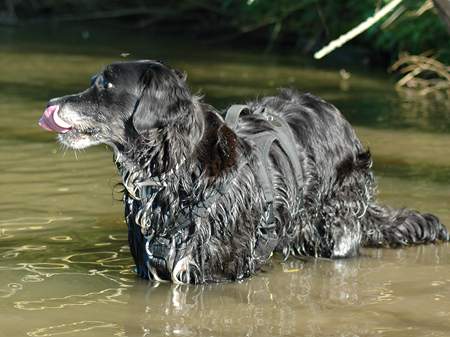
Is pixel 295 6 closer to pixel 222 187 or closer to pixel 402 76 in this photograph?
pixel 402 76

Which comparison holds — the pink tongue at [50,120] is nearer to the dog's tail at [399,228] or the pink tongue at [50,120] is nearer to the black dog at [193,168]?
the black dog at [193,168]

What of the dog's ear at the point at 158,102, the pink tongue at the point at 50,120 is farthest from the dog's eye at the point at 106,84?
the pink tongue at the point at 50,120

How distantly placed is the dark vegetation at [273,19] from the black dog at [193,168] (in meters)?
5.59

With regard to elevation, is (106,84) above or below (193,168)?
above

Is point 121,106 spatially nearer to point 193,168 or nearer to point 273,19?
point 193,168

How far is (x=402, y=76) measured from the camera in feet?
56.4

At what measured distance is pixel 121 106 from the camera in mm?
6469

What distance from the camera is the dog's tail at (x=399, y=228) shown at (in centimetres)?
777

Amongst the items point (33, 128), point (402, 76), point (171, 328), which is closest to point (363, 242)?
point (171, 328)

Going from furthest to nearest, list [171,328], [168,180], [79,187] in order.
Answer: [79,187] → [168,180] → [171,328]

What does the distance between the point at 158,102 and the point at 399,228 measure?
2.28 metres

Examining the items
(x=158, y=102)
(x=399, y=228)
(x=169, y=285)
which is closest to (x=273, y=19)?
(x=399, y=228)

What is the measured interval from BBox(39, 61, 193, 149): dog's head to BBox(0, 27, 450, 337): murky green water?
93 centimetres

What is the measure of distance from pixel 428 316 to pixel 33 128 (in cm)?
674
